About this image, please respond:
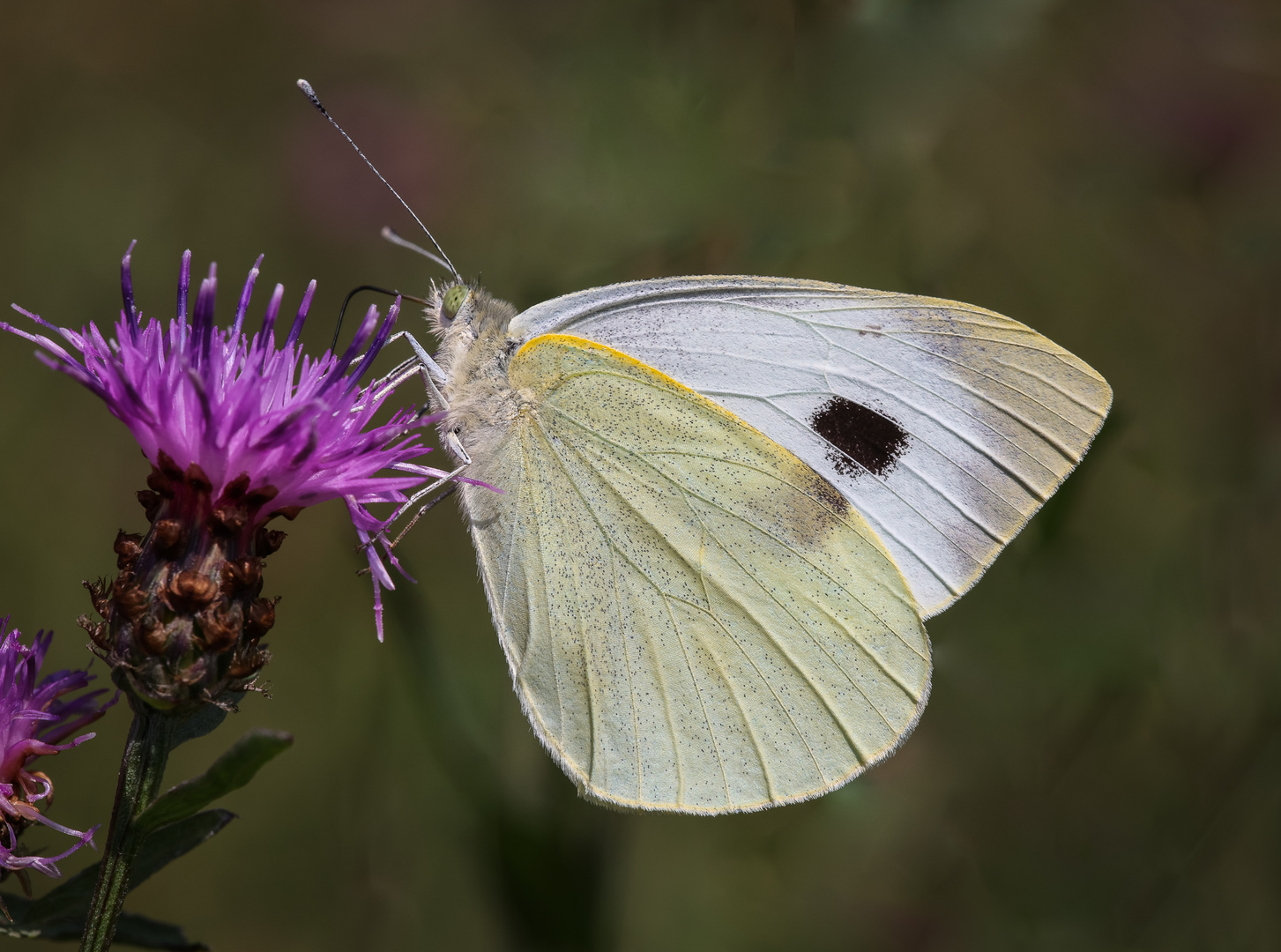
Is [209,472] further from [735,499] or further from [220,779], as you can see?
[735,499]

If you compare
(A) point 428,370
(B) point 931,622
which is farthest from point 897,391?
(A) point 428,370

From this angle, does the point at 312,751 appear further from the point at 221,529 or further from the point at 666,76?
the point at 666,76

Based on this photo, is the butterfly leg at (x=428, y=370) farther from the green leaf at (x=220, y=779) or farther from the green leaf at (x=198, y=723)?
the green leaf at (x=220, y=779)

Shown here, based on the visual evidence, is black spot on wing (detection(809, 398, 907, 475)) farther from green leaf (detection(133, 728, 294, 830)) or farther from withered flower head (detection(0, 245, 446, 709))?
green leaf (detection(133, 728, 294, 830))

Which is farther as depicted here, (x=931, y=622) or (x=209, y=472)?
(x=931, y=622)

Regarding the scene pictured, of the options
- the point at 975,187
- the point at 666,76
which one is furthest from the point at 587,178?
the point at 975,187

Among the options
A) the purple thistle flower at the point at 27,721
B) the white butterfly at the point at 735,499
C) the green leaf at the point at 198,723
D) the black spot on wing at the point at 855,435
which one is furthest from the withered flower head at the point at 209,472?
the black spot on wing at the point at 855,435
